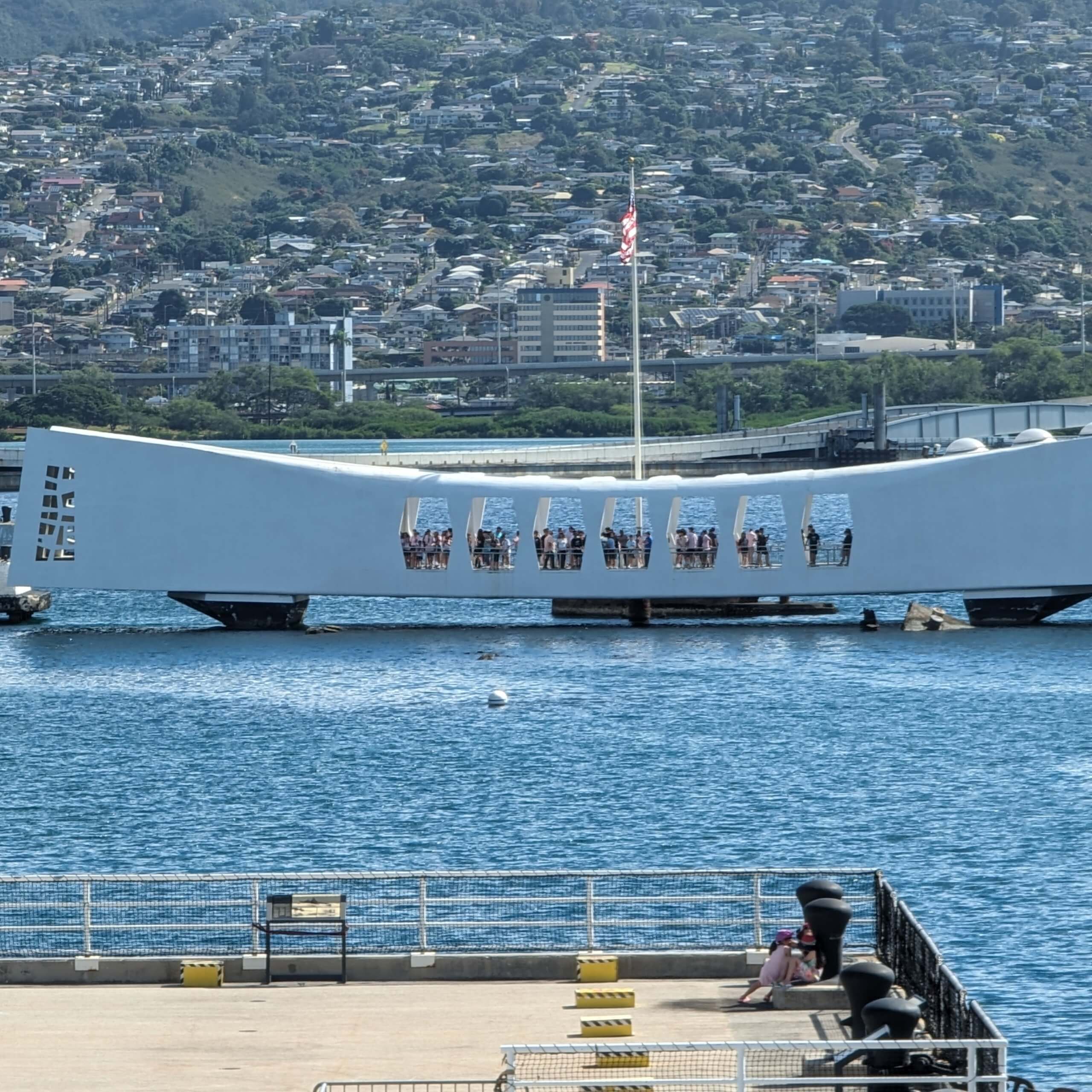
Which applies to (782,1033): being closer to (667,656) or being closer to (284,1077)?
(284,1077)

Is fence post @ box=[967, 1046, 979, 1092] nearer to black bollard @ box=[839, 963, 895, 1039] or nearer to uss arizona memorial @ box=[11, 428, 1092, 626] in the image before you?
black bollard @ box=[839, 963, 895, 1039]

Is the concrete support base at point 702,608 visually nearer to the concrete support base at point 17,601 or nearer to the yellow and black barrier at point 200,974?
the concrete support base at point 17,601

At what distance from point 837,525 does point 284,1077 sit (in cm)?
8133

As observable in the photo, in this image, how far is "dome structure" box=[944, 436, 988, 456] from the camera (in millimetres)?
51875

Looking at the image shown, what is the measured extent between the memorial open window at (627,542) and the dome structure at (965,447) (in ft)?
22.3

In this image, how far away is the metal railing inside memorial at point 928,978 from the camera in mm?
16953

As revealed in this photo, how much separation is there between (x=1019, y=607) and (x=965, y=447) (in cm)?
395

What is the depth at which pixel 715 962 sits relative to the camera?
20.8m

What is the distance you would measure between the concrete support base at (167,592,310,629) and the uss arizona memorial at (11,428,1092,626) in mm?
80

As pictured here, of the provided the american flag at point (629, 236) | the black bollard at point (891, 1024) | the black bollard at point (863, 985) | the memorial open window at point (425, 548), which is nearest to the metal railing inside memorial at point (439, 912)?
the black bollard at point (863, 985)

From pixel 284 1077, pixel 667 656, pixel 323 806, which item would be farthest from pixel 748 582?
pixel 284 1077

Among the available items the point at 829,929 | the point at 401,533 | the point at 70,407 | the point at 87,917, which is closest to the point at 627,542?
the point at 401,533

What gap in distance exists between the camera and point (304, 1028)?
19000 millimetres

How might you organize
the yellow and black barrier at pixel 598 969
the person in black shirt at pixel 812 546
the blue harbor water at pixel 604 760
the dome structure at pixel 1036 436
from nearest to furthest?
the yellow and black barrier at pixel 598 969
the blue harbor water at pixel 604 760
the person in black shirt at pixel 812 546
the dome structure at pixel 1036 436
